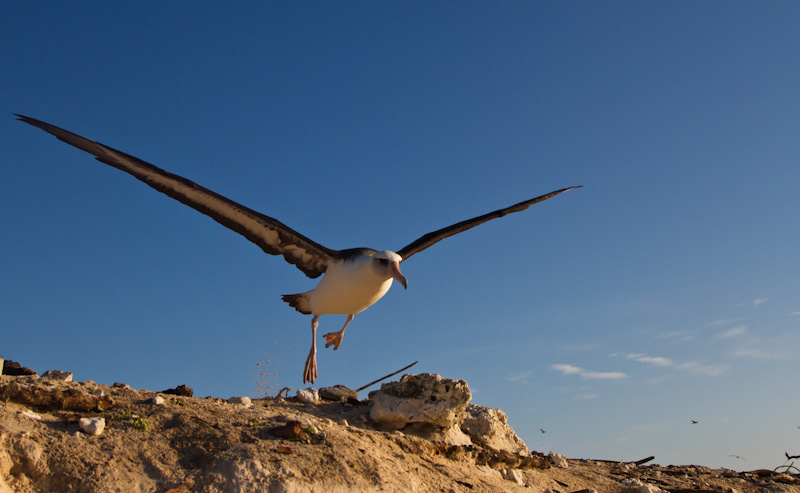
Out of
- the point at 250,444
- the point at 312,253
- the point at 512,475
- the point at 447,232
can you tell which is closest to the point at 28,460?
the point at 250,444

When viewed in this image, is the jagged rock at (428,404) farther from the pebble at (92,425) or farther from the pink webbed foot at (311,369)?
the pebble at (92,425)

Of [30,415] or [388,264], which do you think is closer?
[30,415]

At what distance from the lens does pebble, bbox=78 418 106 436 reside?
541 centimetres

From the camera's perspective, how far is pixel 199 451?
548 centimetres

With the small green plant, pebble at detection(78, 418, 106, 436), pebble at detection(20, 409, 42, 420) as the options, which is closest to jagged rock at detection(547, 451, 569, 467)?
the small green plant

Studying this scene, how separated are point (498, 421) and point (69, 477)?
5.46m

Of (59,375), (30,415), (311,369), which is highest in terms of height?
(311,369)

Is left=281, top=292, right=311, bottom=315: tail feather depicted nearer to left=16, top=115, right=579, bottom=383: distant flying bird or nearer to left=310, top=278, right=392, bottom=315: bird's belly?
left=16, top=115, right=579, bottom=383: distant flying bird

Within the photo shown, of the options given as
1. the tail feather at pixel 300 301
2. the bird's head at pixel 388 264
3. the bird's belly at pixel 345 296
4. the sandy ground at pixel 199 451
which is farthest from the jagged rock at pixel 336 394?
the tail feather at pixel 300 301

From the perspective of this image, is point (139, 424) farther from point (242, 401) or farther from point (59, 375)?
point (59, 375)

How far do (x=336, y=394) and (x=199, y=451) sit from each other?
3356 mm

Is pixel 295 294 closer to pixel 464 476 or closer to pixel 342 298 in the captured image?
pixel 342 298

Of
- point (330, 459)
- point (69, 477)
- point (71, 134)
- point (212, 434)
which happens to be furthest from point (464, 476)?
point (71, 134)

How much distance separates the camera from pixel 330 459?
562 cm
